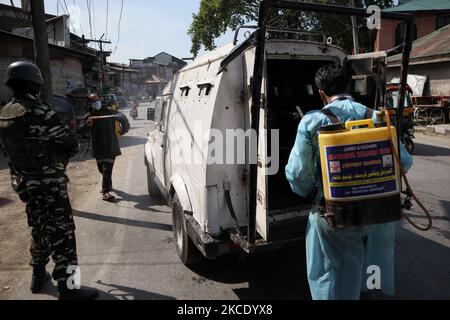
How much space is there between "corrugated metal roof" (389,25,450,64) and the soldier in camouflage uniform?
1874cm

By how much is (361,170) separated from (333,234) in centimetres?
51

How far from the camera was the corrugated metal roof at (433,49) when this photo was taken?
1773 cm

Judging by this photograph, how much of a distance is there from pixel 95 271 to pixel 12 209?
10.7ft

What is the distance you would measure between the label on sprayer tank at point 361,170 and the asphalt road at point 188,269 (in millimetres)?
1779

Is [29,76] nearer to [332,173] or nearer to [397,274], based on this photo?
[332,173]

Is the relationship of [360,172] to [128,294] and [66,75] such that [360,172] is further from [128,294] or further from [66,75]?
[66,75]

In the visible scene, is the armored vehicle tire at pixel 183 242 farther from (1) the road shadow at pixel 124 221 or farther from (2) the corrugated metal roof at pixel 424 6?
(2) the corrugated metal roof at pixel 424 6

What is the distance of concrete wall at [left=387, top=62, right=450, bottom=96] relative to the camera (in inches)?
722

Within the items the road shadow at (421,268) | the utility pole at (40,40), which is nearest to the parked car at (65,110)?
the utility pole at (40,40)

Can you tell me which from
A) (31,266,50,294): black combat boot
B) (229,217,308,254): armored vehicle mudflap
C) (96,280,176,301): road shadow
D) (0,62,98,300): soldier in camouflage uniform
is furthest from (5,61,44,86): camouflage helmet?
(229,217,308,254): armored vehicle mudflap

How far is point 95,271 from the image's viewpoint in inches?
164

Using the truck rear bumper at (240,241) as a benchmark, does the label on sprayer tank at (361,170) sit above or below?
above

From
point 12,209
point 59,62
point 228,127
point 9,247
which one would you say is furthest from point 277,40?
point 59,62

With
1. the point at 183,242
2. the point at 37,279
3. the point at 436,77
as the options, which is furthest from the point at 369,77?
the point at 436,77
